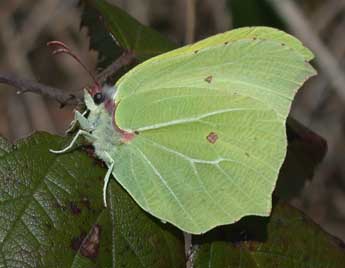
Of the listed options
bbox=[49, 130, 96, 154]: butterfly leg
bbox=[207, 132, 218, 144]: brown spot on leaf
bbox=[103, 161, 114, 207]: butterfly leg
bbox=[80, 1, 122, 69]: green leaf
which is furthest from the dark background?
bbox=[103, 161, 114, 207]: butterfly leg

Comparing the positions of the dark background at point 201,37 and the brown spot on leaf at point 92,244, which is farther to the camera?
the dark background at point 201,37

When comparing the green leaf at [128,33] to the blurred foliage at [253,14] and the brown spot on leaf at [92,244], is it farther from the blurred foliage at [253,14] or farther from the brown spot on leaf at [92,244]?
the blurred foliage at [253,14]

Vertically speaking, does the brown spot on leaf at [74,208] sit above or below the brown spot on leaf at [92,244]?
above

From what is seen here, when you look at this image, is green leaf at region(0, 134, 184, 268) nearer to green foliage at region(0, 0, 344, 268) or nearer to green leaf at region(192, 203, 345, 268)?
green foliage at region(0, 0, 344, 268)

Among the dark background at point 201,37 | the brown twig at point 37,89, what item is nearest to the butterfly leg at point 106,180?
the brown twig at point 37,89

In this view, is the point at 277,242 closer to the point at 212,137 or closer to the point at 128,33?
the point at 212,137

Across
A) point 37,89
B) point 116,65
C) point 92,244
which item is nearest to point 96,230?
point 92,244
